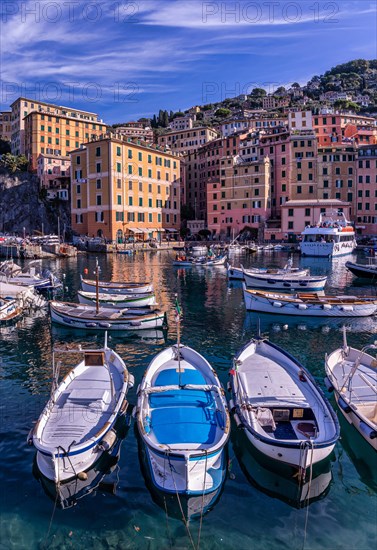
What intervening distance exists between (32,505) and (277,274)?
30826 mm

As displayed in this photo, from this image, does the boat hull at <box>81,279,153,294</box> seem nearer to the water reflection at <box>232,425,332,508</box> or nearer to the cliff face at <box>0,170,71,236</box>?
the water reflection at <box>232,425,332,508</box>

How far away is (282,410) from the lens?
35.6ft

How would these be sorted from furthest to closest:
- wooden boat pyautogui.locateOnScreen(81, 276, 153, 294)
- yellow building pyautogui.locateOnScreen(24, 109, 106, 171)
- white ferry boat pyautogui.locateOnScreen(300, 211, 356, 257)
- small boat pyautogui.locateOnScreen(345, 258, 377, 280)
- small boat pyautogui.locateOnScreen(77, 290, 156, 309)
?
yellow building pyautogui.locateOnScreen(24, 109, 106, 171)
white ferry boat pyautogui.locateOnScreen(300, 211, 356, 257)
small boat pyautogui.locateOnScreen(345, 258, 377, 280)
wooden boat pyautogui.locateOnScreen(81, 276, 153, 294)
small boat pyautogui.locateOnScreen(77, 290, 156, 309)

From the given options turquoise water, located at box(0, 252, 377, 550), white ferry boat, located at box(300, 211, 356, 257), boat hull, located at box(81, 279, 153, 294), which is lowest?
turquoise water, located at box(0, 252, 377, 550)

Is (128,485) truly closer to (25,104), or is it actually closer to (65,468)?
(65,468)

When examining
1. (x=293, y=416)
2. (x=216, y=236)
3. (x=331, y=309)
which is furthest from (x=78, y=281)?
(x=216, y=236)

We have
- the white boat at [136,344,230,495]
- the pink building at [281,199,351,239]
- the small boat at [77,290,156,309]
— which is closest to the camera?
the white boat at [136,344,230,495]

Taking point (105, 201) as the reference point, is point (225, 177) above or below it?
above

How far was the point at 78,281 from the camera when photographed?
40250mm

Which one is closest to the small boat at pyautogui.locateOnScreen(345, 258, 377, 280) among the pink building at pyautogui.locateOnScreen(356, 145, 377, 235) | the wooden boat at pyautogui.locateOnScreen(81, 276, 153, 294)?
the wooden boat at pyautogui.locateOnScreen(81, 276, 153, 294)

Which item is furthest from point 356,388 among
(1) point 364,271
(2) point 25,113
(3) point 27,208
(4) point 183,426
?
(2) point 25,113

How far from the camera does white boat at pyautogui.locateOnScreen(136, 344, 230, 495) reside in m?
8.50

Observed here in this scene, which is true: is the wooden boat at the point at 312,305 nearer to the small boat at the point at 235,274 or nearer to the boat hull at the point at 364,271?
the small boat at the point at 235,274

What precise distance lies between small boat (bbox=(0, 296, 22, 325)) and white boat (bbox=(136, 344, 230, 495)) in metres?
14.2
